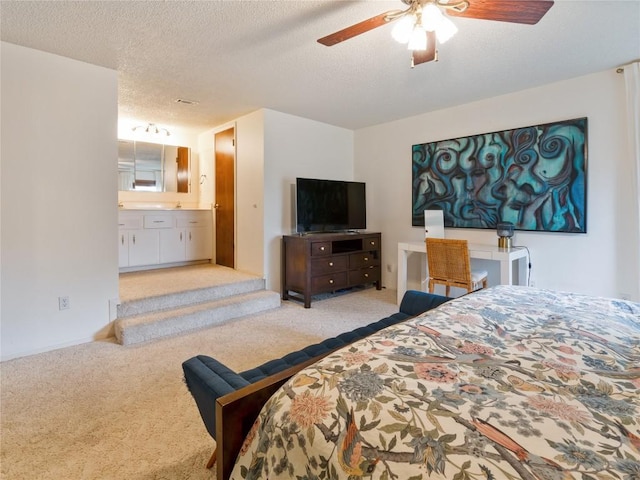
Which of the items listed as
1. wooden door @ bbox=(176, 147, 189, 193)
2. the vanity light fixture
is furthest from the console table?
the vanity light fixture

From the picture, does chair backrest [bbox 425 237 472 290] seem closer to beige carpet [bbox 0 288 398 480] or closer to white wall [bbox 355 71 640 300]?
white wall [bbox 355 71 640 300]

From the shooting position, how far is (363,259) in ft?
15.5

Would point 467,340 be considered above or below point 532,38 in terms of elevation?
below

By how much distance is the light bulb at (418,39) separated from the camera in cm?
177

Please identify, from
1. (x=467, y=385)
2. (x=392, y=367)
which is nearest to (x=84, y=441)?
(x=392, y=367)

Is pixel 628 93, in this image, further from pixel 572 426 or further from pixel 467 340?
pixel 572 426

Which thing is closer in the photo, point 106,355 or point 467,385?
point 467,385

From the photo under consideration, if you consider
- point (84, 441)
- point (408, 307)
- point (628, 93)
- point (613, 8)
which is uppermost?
point (613, 8)

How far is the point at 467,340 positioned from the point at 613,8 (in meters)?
2.46

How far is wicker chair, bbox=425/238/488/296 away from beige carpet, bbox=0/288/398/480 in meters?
1.09

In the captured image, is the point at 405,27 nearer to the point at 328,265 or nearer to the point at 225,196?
the point at 328,265

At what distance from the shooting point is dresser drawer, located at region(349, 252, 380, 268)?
4594 mm

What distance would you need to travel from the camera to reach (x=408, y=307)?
243 centimetres

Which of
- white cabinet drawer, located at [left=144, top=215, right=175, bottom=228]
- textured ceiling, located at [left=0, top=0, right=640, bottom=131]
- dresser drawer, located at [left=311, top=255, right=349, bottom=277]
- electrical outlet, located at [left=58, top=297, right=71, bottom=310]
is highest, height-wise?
textured ceiling, located at [left=0, top=0, right=640, bottom=131]
